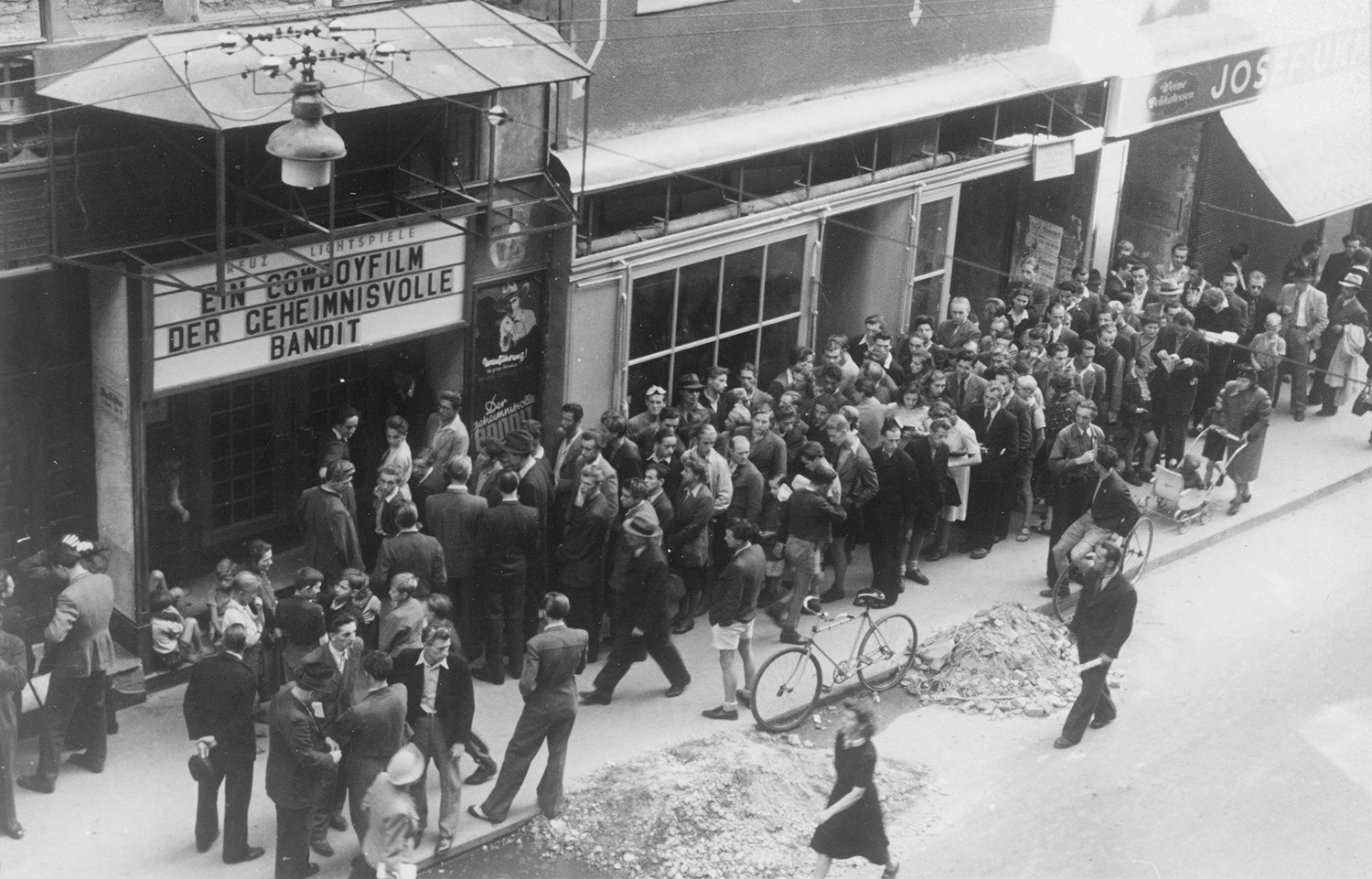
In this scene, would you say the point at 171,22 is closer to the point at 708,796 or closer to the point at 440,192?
the point at 440,192

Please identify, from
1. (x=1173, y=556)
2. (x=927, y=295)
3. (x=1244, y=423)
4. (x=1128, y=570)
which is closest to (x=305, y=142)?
(x=1128, y=570)

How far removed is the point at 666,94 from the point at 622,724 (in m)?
5.98

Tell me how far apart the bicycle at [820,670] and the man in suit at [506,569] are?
1.83 meters

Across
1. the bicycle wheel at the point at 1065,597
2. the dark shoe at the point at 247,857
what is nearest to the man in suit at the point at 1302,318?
the bicycle wheel at the point at 1065,597

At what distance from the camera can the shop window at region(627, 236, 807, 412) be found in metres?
16.0

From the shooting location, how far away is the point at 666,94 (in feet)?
51.4

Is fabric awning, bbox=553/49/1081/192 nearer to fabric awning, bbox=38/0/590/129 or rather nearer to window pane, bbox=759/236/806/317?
window pane, bbox=759/236/806/317

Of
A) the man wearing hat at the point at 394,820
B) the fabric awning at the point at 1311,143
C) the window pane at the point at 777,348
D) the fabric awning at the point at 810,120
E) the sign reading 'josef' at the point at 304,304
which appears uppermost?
the fabric awning at the point at 810,120

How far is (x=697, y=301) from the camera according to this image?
1647 cm

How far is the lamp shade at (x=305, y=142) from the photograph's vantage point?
10.4m

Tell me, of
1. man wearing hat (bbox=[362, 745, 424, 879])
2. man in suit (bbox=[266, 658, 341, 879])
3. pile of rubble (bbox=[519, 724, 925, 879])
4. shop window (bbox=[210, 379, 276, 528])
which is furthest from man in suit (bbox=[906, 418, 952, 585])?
man wearing hat (bbox=[362, 745, 424, 879])

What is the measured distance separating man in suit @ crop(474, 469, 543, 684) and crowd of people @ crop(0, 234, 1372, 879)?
23 mm

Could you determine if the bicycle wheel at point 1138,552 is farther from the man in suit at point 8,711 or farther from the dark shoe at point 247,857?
the man in suit at point 8,711

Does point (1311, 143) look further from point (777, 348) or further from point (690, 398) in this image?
point (690, 398)
